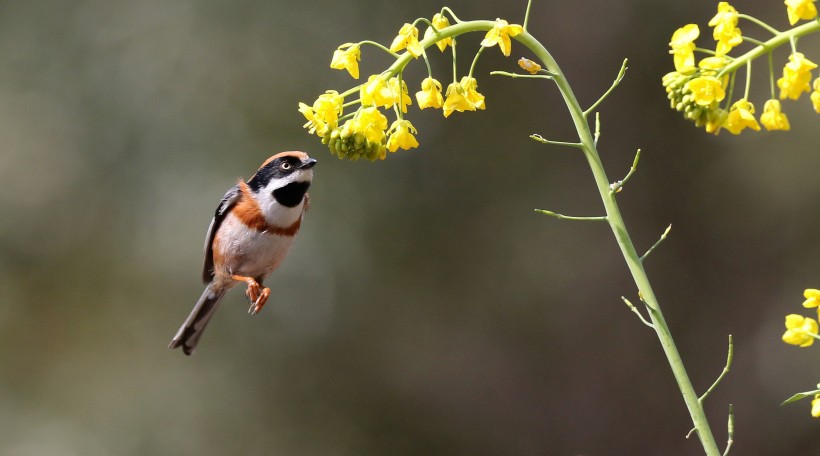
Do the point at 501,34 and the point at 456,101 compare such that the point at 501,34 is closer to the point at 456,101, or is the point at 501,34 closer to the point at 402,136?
the point at 456,101

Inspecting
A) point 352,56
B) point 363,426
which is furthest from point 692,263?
point 352,56

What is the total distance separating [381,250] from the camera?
6.83 metres

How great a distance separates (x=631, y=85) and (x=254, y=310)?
4761mm

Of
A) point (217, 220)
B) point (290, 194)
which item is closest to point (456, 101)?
point (290, 194)

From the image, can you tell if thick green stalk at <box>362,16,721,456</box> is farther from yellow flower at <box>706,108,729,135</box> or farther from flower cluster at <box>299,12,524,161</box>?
yellow flower at <box>706,108,729,135</box>

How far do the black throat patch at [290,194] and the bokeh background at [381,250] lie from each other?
273 centimetres

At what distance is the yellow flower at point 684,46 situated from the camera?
171 centimetres

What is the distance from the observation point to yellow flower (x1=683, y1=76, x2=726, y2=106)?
5.68ft

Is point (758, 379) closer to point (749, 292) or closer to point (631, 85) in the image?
point (749, 292)

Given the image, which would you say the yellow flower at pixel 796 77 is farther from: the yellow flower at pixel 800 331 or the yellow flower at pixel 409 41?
the yellow flower at pixel 409 41

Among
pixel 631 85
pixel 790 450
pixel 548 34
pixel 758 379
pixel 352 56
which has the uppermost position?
pixel 352 56

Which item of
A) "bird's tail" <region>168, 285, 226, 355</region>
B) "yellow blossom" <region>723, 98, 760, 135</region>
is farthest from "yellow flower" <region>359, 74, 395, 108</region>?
"bird's tail" <region>168, 285, 226, 355</region>

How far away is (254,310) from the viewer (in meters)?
2.90

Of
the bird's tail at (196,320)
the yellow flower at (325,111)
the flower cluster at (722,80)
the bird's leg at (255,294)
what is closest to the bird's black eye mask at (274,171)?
the bird's leg at (255,294)
